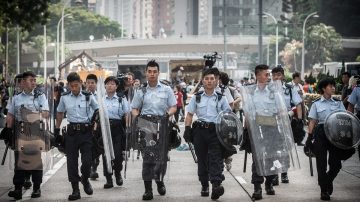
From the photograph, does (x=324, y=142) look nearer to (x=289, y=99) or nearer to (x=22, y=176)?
(x=289, y=99)

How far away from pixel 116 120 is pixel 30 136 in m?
1.66

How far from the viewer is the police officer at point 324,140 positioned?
36.6ft

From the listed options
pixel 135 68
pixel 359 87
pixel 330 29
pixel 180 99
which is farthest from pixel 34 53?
pixel 359 87

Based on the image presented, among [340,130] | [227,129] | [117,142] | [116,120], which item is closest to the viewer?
[340,130]

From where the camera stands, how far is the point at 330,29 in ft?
327

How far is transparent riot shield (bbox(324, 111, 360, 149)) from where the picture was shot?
11.0m

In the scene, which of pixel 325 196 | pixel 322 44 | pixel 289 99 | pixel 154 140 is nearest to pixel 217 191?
pixel 154 140

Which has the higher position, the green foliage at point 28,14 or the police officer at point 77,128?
the green foliage at point 28,14

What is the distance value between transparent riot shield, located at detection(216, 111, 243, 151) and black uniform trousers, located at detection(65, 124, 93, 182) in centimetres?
166

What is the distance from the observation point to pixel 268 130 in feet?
36.1

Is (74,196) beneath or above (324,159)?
beneath

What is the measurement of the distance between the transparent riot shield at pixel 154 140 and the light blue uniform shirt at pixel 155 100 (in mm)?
150

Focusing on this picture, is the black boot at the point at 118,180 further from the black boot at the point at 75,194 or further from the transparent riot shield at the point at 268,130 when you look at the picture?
Answer: the transparent riot shield at the point at 268,130

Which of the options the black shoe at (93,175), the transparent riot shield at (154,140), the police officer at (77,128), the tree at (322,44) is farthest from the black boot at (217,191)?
the tree at (322,44)
